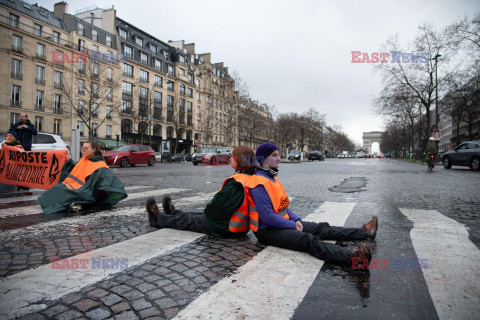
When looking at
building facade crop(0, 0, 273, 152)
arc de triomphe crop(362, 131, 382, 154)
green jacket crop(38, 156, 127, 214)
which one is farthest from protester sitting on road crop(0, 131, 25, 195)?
arc de triomphe crop(362, 131, 382, 154)

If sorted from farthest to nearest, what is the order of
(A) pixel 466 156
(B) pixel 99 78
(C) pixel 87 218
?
(B) pixel 99 78
(A) pixel 466 156
(C) pixel 87 218

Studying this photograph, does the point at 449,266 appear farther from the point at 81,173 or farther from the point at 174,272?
the point at 81,173

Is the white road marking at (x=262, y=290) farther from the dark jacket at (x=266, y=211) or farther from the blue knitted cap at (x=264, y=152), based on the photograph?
the blue knitted cap at (x=264, y=152)

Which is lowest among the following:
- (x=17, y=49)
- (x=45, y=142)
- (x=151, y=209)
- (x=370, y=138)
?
(x=151, y=209)

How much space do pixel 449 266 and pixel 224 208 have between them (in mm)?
2075

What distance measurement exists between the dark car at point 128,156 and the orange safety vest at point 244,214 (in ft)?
57.2

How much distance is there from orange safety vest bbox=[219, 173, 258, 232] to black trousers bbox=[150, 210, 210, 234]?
1.40ft

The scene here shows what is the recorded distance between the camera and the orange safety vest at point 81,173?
4660 mm

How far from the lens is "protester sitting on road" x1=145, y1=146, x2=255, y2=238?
118 inches

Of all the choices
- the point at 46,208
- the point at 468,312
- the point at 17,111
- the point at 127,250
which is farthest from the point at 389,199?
the point at 17,111

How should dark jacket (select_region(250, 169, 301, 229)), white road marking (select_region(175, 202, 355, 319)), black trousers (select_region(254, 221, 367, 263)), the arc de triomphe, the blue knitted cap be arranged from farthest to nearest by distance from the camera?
the arc de triomphe < the blue knitted cap < dark jacket (select_region(250, 169, 301, 229)) < black trousers (select_region(254, 221, 367, 263)) < white road marking (select_region(175, 202, 355, 319))

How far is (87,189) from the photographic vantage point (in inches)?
182

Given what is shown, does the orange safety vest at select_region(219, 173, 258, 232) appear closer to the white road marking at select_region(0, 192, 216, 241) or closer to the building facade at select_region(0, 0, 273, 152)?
the white road marking at select_region(0, 192, 216, 241)

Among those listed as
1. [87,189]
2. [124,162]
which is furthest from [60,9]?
[87,189]
